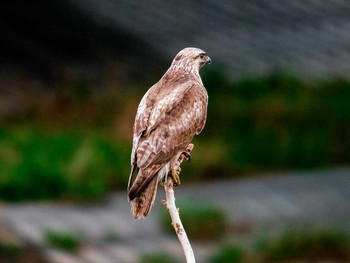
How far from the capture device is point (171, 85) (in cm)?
255

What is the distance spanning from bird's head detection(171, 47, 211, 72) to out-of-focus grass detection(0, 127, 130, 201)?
217 inches

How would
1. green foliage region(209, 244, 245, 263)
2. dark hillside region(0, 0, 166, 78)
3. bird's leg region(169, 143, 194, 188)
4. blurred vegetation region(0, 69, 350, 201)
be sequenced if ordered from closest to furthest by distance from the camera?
1. bird's leg region(169, 143, 194, 188)
2. green foliage region(209, 244, 245, 263)
3. blurred vegetation region(0, 69, 350, 201)
4. dark hillside region(0, 0, 166, 78)

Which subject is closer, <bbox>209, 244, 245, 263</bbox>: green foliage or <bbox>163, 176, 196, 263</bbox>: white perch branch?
<bbox>163, 176, 196, 263</bbox>: white perch branch

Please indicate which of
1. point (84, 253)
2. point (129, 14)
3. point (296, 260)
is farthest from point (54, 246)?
point (129, 14)

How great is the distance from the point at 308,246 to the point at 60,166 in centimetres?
194

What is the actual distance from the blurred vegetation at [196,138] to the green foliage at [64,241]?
0.84m

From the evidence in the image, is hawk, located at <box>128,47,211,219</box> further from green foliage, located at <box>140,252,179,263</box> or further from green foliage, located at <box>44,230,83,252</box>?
green foliage, located at <box>44,230,83,252</box>

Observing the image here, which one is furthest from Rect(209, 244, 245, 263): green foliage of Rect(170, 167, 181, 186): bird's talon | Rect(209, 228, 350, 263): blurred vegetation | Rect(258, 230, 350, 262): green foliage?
Rect(170, 167, 181, 186): bird's talon

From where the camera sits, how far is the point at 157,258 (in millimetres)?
7043

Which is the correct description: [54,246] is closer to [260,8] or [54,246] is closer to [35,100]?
[35,100]

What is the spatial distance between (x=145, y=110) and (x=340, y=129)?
713cm

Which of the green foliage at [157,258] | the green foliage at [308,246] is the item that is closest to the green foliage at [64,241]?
the green foliage at [157,258]

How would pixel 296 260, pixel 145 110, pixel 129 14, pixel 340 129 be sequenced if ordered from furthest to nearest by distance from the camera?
pixel 129 14
pixel 340 129
pixel 296 260
pixel 145 110

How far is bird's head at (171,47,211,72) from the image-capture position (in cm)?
261
